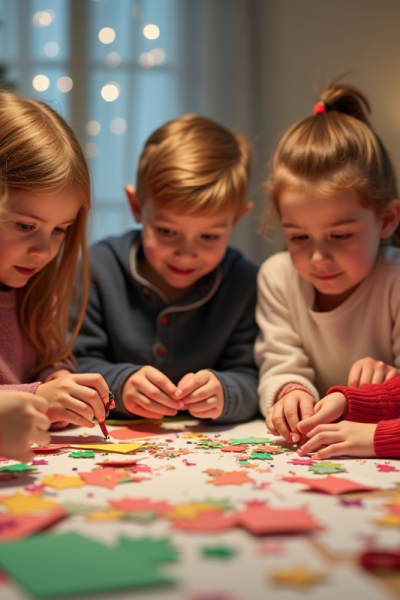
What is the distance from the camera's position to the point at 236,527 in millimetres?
709

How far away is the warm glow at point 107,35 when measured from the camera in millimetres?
2799

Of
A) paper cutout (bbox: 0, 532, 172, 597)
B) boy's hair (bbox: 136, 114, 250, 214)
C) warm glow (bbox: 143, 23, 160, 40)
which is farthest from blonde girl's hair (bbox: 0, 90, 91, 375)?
warm glow (bbox: 143, 23, 160, 40)

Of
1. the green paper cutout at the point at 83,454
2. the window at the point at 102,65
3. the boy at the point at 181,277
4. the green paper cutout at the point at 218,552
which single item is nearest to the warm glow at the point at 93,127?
the window at the point at 102,65

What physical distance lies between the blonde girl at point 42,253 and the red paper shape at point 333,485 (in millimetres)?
416

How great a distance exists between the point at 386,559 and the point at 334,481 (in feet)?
0.91

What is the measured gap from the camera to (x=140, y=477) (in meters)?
0.92

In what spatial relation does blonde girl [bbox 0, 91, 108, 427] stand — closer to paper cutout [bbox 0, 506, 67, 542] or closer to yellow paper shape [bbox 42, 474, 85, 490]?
yellow paper shape [bbox 42, 474, 85, 490]

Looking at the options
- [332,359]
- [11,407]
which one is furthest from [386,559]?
[332,359]

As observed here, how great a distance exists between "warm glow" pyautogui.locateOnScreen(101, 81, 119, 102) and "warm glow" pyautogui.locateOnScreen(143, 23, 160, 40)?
0.24 meters

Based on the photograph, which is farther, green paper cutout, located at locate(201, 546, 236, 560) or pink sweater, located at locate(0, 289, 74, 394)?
pink sweater, located at locate(0, 289, 74, 394)

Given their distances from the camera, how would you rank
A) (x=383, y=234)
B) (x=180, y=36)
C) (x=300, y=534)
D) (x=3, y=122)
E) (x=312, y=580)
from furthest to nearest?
(x=180, y=36)
(x=383, y=234)
(x=3, y=122)
(x=300, y=534)
(x=312, y=580)

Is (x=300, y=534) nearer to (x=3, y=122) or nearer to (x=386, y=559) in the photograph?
(x=386, y=559)

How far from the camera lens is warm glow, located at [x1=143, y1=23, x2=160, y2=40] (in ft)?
→ 9.20

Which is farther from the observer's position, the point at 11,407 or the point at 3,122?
the point at 3,122
